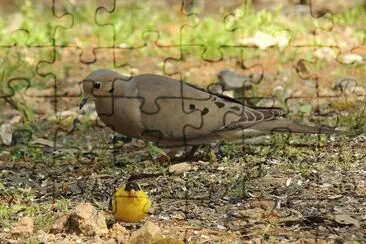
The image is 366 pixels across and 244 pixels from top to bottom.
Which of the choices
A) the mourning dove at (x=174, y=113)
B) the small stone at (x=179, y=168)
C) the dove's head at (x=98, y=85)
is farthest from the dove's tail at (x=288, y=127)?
the dove's head at (x=98, y=85)

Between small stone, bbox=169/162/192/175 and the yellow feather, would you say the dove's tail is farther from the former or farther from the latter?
the yellow feather

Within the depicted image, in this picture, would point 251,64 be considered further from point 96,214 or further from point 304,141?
point 96,214

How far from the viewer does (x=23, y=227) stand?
17.1 feet

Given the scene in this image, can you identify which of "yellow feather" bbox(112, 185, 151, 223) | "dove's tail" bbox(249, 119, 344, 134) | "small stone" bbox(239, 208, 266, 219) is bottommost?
"small stone" bbox(239, 208, 266, 219)

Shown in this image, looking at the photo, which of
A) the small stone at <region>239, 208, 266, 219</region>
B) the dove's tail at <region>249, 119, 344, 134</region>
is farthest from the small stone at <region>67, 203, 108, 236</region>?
the dove's tail at <region>249, 119, 344, 134</region>

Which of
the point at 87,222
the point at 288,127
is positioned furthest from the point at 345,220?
the point at 288,127

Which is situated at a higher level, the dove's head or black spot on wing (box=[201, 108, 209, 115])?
the dove's head

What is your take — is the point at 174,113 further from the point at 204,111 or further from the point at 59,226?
the point at 59,226

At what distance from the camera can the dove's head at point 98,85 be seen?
22.7 feet

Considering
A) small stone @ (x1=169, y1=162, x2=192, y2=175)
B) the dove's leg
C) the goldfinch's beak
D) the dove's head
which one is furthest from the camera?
the dove's head

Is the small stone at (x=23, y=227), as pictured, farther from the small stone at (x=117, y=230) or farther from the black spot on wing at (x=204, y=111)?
the black spot on wing at (x=204, y=111)

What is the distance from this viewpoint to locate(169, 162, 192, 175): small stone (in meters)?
6.41

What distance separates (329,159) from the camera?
251 inches

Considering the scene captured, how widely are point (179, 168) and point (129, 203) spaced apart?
1168 millimetres
